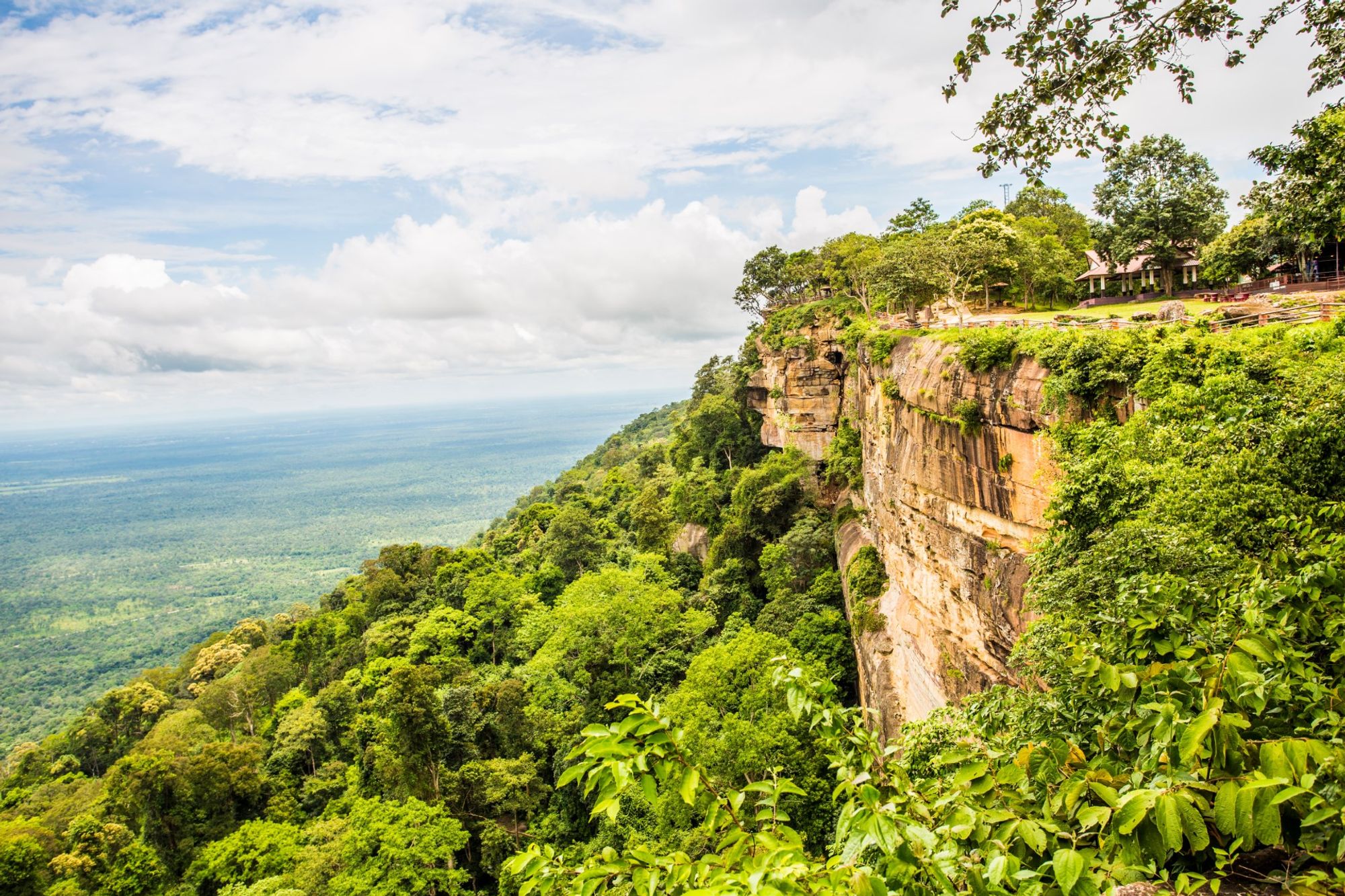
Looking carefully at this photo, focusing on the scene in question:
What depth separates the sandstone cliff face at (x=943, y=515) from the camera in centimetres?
1495

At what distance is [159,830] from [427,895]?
13.5 metres

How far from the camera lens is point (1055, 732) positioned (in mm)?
4680

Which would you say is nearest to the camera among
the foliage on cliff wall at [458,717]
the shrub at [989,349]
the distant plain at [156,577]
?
the shrub at [989,349]

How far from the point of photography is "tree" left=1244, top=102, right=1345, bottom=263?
22.0 ft

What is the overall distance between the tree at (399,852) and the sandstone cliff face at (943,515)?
15.0 meters

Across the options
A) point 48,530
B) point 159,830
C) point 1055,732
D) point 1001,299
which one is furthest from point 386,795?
point 48,530

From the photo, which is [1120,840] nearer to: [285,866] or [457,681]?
[285,866]

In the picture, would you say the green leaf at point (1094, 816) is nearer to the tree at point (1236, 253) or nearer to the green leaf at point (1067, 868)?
the green leaf at point (1067, 868)

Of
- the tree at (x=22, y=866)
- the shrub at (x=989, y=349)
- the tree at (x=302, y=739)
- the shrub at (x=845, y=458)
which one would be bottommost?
the tree at (x=302, y=739)

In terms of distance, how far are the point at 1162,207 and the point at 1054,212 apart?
2351 cm

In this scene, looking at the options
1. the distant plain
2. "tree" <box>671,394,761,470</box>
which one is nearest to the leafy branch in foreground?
"tree" <box>671,394,761,470</box>

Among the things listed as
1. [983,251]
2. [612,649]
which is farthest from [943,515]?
[612,649]

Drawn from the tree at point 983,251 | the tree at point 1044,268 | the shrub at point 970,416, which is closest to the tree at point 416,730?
the shrub at point 970,416

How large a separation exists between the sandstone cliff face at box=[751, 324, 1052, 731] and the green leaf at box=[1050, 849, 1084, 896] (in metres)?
12.7
